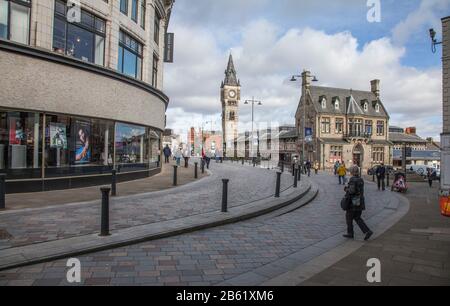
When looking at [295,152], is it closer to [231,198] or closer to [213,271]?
[231,198]

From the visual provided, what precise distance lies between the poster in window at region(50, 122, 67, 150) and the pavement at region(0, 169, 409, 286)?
8623 millimetres

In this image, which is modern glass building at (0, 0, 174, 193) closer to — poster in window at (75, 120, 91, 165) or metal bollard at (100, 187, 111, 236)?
poster in window at (75, 120, 91, 165)

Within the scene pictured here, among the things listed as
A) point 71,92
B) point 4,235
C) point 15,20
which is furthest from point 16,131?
point 4,235

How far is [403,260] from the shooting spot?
17.4ft

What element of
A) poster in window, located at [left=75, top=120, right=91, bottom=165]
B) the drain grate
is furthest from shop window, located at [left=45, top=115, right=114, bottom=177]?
the drain grate

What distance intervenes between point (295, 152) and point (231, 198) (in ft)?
156

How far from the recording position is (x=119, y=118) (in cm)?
1577

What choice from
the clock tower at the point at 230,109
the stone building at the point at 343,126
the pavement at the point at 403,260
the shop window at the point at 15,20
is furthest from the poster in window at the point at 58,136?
the clock tower at the point at 230,109

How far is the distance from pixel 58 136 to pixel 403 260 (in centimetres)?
1254

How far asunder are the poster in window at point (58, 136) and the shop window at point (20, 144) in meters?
0.48

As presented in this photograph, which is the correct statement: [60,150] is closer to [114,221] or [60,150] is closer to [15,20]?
[15,20]

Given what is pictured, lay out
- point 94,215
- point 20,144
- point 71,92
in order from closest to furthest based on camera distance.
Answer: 1. point 94,215
2. point 20,144
3. point 71,92

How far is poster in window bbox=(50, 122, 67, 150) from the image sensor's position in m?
12.5
